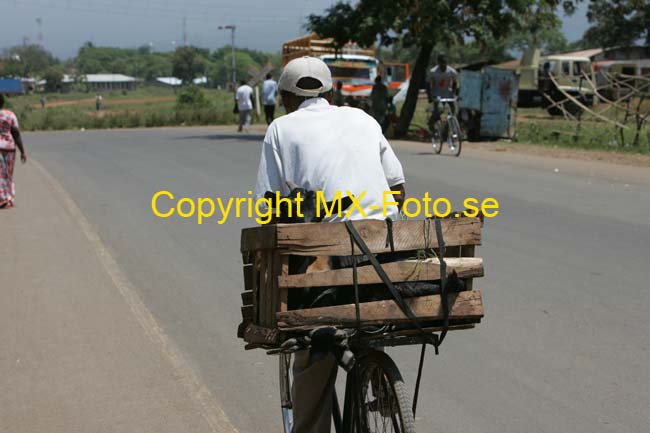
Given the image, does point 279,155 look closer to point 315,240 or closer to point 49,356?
point 315,240

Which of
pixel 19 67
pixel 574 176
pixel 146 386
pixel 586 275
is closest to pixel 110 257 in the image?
pixel 146 386

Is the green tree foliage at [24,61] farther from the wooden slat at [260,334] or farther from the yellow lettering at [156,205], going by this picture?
the wooden slat at [260,334]

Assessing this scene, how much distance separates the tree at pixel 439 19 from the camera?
23438 mm

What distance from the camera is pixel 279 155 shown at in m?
3.54

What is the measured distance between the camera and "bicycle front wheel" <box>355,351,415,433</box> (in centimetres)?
311

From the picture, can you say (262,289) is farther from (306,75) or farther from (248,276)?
(306,75)

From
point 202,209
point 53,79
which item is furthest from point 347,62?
point 53,79

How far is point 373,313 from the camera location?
3.15m

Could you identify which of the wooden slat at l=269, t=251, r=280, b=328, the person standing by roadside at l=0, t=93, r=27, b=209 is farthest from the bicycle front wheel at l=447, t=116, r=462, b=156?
the wooden slat at l=269, t=251, r=280, b=328

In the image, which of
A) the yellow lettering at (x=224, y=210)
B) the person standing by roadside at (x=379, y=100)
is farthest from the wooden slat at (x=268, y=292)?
the person standing by roadside at (x=379, y=100)

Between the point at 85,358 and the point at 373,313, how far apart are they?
9.87ft

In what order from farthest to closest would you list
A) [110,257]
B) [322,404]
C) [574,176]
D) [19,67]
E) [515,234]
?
[19,67]
[574,176]
[515,234]
[110,257]
[322,404]

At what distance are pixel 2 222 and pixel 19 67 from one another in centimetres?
17129

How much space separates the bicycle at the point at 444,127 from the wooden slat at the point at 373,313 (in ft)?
50.7
